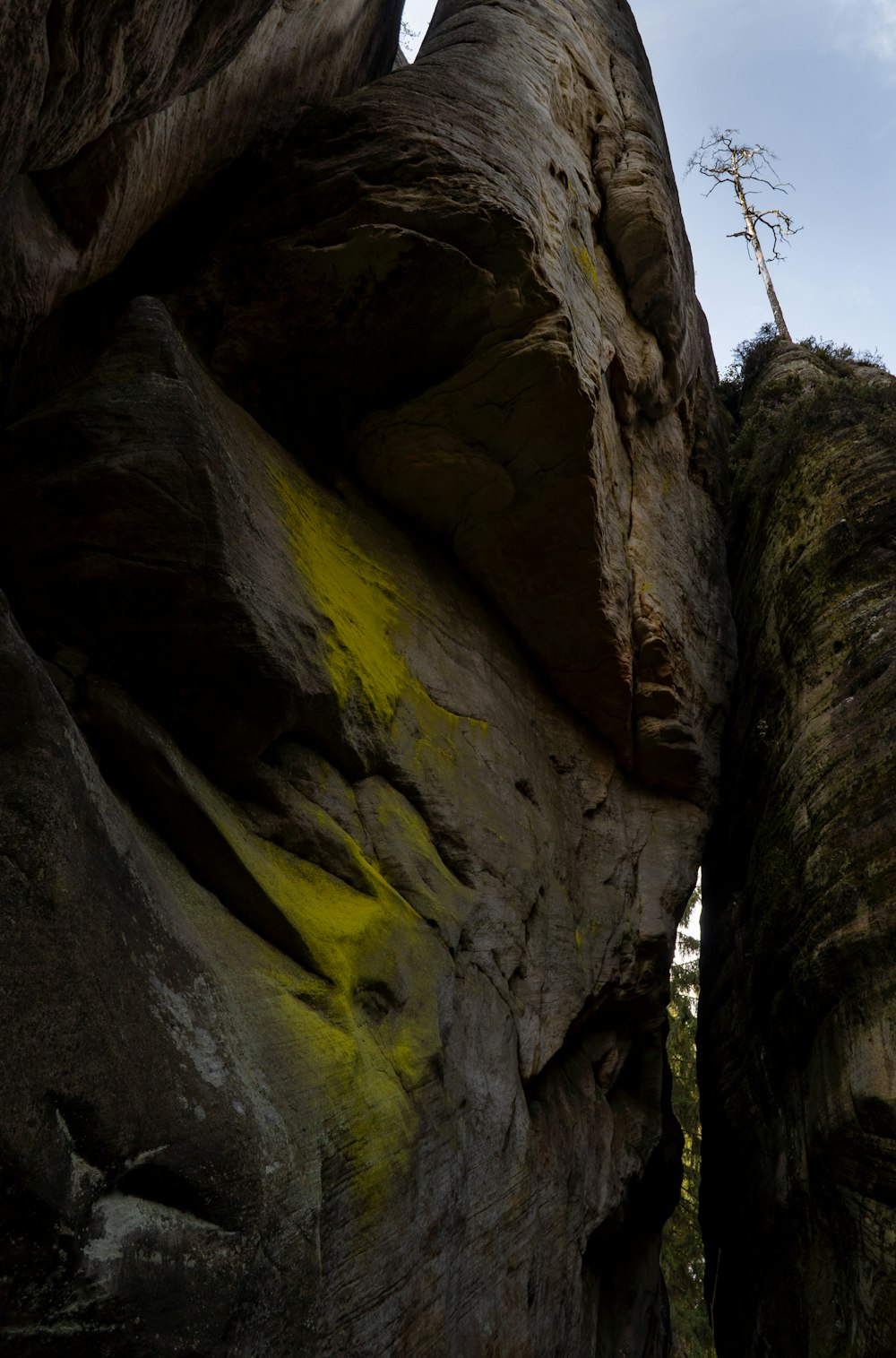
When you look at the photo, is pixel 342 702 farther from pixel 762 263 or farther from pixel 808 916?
pixel 762 263

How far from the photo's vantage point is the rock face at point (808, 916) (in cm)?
701

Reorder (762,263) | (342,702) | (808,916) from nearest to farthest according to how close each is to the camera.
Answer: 1. (342,702)
2. (808,916)
3. (762,263)

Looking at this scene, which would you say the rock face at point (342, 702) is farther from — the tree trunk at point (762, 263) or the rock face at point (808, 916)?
the tree trunk at point (762, 263)

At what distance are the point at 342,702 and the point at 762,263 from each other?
21.5m

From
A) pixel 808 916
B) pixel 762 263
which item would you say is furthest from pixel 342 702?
pixel 762 263

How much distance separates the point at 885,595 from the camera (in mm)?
9430

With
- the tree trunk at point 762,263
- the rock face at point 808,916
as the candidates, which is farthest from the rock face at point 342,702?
the tree trunk at point 762,263

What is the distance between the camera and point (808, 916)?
8281mm

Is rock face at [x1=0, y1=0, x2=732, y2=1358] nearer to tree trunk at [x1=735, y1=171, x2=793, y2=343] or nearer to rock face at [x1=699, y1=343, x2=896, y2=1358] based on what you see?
rock face at [x1=699, y1=343, x2=896, y2=1358]

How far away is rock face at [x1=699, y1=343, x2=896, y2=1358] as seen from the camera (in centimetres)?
701

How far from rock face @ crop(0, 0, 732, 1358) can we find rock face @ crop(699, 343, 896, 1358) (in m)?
0.78

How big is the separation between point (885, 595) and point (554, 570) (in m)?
3.44

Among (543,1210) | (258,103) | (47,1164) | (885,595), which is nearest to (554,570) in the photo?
(885,595)

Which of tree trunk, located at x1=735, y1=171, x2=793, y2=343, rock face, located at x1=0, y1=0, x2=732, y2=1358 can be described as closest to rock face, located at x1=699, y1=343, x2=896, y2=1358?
rock face, located at x1=0, y1=0, x2=732, y2=1358
